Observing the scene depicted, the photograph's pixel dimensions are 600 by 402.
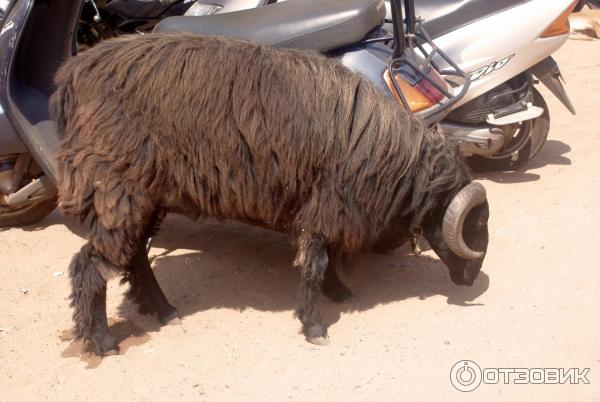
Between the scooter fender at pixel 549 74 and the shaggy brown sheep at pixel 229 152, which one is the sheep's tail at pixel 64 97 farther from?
the scooter fender at pixel 549 74

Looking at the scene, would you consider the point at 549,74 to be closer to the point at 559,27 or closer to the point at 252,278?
the point at 559,27

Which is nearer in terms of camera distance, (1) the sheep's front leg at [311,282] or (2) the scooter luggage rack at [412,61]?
(1) the sheep's front leg at [311,282]

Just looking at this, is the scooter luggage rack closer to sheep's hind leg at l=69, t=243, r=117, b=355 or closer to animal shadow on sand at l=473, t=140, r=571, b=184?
animal shadow on sand at l=473, t=140, r=571, b=184

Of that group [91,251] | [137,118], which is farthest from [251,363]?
[137,118]

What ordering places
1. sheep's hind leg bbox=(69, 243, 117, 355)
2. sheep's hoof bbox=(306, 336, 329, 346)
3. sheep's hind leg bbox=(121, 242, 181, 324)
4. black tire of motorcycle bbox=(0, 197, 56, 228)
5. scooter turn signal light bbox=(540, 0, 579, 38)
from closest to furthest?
1. sheep's hind leg bbox=(69, 243, 117, 355)
2. sheep's hoof bbox=(306, 336, 329, 346)
3. sheep's hind leg bbox=(121, 242, 181, 324)
4. black tire of motorcycle bbox=(0, 197, 56, 228)
5. scooter turn signal light bbox=(540, 0, 579, 38)

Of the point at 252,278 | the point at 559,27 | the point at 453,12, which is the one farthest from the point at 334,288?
the point at 559,27

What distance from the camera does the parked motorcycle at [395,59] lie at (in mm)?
4613

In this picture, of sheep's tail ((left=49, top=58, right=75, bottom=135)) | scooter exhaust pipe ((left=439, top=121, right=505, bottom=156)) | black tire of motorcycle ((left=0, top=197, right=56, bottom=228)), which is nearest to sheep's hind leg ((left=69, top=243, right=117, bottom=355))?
sheep's tail ((left=49, top=58, right=75, bottom=135))

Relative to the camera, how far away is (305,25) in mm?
4527

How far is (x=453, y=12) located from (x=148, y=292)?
9.99 ft

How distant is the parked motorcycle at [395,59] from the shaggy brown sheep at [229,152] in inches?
25.4

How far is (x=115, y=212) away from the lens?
379cm

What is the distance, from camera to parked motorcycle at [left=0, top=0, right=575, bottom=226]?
461cm

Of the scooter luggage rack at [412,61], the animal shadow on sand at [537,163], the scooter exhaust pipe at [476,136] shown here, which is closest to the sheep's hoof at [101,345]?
the scooter luggage rack at [412,61]
